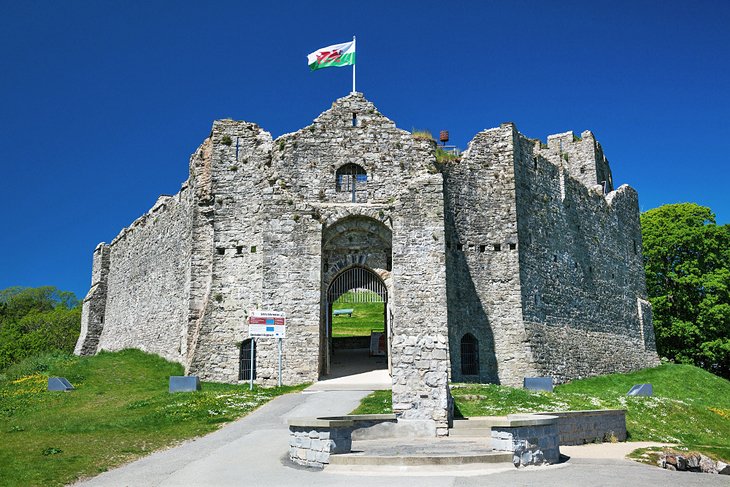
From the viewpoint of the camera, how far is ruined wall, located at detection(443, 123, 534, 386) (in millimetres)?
25562

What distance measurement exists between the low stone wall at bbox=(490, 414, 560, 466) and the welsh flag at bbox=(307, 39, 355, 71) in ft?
62.8

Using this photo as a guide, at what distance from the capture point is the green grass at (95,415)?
12117 mm

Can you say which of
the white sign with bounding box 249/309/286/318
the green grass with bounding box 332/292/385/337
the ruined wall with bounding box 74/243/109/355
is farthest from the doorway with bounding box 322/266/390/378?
→ the ruined wall with bounding box 74/243/109/355

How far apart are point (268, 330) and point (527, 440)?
38.4 ft

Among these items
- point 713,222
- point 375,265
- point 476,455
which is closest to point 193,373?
point 375,265

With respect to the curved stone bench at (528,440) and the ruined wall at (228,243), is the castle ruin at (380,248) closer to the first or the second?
the ruined wall at (228,243)

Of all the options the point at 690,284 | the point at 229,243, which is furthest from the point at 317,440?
the point at 690,284

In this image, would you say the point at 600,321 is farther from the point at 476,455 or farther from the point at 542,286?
the point at 476,455

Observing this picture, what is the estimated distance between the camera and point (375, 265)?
82.4ft

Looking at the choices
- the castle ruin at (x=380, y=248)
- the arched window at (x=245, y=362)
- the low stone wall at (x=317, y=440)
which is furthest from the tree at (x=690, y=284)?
the low stone wall at (x=317, y=440)

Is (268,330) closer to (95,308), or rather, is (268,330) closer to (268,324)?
(268,324)

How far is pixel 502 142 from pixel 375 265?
754 centimetres

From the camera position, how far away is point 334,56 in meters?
27.6

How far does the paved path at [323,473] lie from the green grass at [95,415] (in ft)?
3.00
